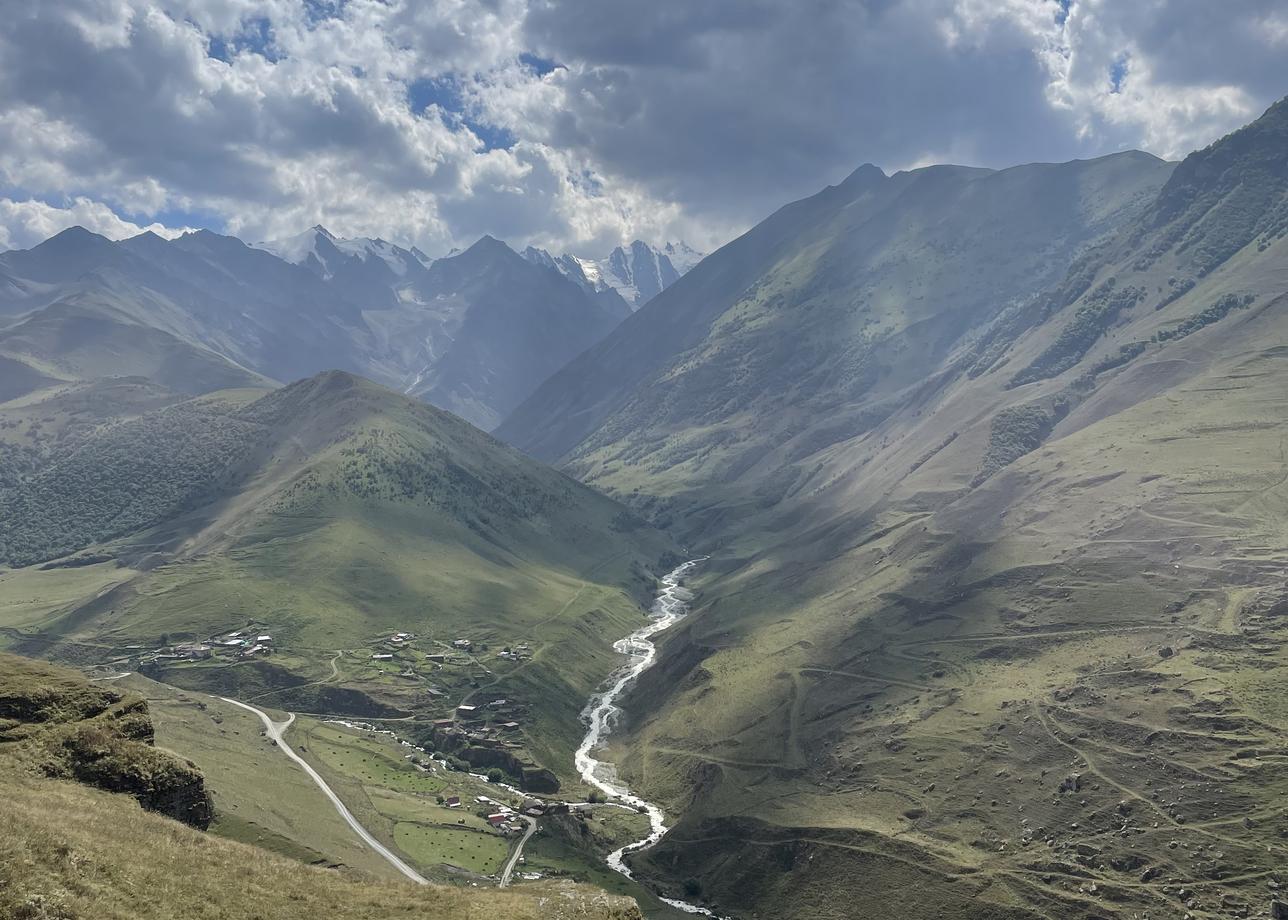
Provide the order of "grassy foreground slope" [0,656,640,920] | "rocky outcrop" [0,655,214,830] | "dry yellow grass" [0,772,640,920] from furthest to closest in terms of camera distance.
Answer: "rocky outcrop" [0,655,214,830]
"grassy foreground slope" [0,656,640,920]
"dry yellow grass" [0,772,640,920]

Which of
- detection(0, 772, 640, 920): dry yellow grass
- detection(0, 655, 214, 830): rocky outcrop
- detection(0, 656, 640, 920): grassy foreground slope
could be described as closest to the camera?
detection(0, 772, 640, 920): dry yellow grass

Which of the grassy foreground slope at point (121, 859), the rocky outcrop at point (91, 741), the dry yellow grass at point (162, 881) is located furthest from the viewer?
the rocky outcrop at point (91, 741)

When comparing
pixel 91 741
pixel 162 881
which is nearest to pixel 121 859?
pixel 162 881

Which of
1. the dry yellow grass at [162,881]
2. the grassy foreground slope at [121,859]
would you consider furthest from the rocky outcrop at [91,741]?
the dry yellow grass at [162,881]

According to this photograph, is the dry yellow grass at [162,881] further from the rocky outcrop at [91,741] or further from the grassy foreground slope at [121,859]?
the rocky outcrop at [91,741]

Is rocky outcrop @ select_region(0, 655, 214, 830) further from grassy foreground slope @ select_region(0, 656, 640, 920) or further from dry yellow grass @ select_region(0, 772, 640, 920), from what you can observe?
dry yellow grass @ select_region(0, 772, 640, 920)

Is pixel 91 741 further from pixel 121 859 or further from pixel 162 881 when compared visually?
pixel 162 881

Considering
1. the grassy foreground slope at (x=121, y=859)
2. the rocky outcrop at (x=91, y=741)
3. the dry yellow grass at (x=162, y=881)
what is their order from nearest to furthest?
the dry yellow grass at (x=162, y=881), the grassy foreground slope at (x=121, y=859), the rocky outcrop at (x=91, y=741)

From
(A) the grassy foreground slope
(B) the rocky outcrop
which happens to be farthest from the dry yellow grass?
(B) the rocky outcrop
